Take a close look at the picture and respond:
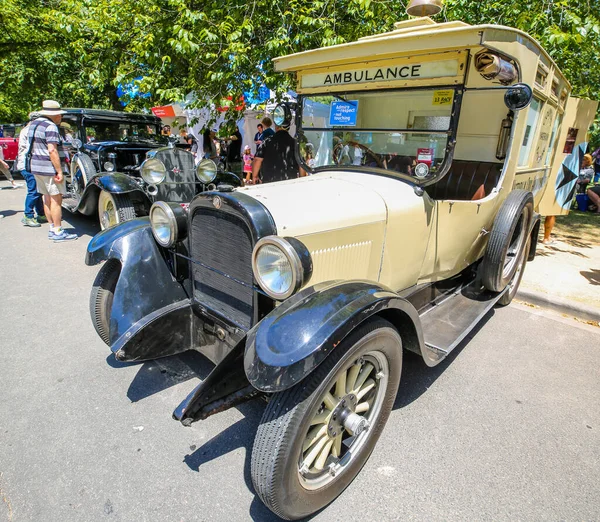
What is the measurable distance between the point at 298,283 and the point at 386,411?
95cm

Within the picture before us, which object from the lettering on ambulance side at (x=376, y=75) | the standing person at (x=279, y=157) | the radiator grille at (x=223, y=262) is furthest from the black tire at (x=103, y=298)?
the standing person at (x=279, y=157)

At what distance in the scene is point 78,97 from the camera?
12609 mm

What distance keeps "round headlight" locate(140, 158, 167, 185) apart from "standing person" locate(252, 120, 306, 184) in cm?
139

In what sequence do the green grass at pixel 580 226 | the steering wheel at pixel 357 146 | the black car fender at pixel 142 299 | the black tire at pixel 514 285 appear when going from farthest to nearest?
the green grass at pixel 580 226
the black tire at pixel 514 285
the steering wheel at pixel 357 146
the black car fender at pixel 142 299

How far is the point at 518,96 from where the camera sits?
2244 millimetres

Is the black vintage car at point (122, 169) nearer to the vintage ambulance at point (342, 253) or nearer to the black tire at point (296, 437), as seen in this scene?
the vintage ambulance at point (342, 253)

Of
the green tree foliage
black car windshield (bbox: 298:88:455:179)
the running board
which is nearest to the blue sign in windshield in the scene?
black car windshield (bbox: 298:88:455:179)

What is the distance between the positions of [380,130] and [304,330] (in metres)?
1.90

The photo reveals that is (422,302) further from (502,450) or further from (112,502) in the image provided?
(112,502)

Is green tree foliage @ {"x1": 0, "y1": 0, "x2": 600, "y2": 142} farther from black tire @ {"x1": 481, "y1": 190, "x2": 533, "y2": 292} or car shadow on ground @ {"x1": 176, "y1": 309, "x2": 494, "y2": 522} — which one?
car shadow on ground @ {"x1": 176, "y1": 309, "x2": 494, "y2": 522}

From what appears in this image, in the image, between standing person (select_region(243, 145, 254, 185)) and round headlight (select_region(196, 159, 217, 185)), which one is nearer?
round headlight (select_region(196, 159, 217, 185))

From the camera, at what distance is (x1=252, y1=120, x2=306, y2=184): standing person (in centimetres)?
507

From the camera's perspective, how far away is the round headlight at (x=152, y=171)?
4.61 metres

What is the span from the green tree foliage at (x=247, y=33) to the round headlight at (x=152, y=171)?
143 centimetres
